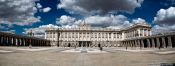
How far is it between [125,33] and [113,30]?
9.19 meters

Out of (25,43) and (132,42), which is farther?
(132,42)

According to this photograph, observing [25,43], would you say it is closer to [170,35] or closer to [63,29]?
[63,29]

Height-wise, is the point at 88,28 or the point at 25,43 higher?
the point at 88,28

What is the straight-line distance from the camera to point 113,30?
136 meters

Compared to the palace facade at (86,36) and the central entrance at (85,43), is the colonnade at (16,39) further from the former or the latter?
the central entrance at (85,43)

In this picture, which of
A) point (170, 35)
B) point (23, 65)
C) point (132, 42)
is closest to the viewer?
point (23, 65)

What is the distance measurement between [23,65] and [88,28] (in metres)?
124

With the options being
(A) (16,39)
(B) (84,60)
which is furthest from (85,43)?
(B) (84,60)

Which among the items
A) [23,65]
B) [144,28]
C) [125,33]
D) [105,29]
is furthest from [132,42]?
[23,65]

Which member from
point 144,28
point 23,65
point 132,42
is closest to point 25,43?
point 132,42

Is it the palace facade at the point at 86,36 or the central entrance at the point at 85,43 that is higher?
the palace facade at the point at 86,36

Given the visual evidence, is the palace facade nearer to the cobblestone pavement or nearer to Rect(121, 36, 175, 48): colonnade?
Rect(121, 36, 175, 48): colonnade

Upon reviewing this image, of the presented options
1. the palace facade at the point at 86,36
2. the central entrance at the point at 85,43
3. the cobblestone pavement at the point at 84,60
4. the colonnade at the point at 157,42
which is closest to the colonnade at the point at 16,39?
the palace facade at the point at 86,36

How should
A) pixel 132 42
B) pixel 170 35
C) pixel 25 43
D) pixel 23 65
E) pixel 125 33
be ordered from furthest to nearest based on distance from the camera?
1. pixel 125 33
2. pixel 132 42
3. pixel 25 43
4. pixel 170 35
5. pixel 23 65
